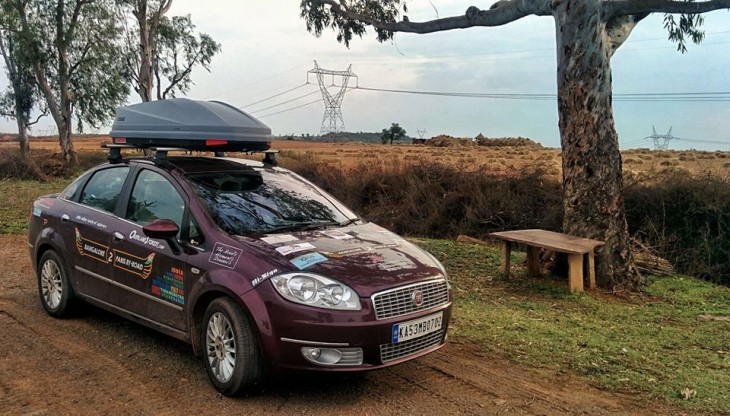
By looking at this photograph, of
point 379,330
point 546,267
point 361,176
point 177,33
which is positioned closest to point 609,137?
point 546,267

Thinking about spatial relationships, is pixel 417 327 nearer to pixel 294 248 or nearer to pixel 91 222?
pixel 294 248

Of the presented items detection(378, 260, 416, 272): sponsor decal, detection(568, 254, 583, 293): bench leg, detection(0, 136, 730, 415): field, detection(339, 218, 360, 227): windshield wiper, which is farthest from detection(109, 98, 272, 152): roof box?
detection(568, 254, 583, 293): bench leg

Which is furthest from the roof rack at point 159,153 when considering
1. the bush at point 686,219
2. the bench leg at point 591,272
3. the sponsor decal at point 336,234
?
the bush at point 686,219

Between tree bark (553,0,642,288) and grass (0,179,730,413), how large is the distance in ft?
2.39

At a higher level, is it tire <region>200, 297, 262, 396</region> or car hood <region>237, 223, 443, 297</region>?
car hood <region>237, 223, 443, 297</region>

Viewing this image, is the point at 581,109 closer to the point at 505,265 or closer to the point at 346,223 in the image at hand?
the point at 505,265

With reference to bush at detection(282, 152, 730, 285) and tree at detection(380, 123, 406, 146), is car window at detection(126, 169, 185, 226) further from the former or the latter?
tree at detection(380, 123, 406, 146)

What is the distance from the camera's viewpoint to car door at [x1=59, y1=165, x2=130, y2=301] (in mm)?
5637

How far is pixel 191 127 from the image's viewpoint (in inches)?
215

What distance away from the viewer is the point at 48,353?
5293mm

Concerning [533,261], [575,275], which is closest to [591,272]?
[575,275]

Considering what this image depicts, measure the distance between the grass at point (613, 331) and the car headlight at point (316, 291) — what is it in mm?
2066

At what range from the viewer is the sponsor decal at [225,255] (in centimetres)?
441

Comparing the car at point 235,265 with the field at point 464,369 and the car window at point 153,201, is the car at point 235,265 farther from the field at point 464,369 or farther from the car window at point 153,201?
the field at point 464,369
